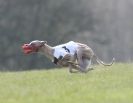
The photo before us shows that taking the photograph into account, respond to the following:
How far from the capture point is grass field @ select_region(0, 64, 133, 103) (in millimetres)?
9734

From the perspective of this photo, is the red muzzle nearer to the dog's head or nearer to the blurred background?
the dog's head

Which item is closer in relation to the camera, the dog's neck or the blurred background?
the dog's neck

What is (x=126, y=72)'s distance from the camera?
48.0 feet

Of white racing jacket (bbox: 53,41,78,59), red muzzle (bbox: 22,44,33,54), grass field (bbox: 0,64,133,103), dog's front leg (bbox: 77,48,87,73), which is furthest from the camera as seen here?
dog's front leg (bbox: 77,48,87,73)

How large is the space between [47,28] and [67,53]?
3326 centimetres

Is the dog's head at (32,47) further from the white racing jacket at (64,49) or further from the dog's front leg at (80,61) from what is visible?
the dog's front leg at (80,61)

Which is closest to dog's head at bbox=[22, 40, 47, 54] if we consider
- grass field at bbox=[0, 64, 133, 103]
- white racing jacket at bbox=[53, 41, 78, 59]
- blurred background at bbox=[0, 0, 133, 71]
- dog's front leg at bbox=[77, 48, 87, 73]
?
white racing jacket at bbox=[53, 41, 78, 59]

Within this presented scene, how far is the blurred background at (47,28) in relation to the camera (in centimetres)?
4603

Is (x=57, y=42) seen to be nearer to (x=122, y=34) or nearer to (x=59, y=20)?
(x=59, y=20)

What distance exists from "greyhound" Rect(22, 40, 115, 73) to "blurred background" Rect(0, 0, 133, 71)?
2983 centimetres

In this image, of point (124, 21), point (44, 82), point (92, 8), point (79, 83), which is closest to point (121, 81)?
point (79, 83)

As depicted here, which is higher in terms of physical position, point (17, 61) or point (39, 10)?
point (39, 10)

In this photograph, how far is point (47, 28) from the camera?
46969 mm

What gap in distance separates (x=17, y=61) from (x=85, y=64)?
31965 millimetres
